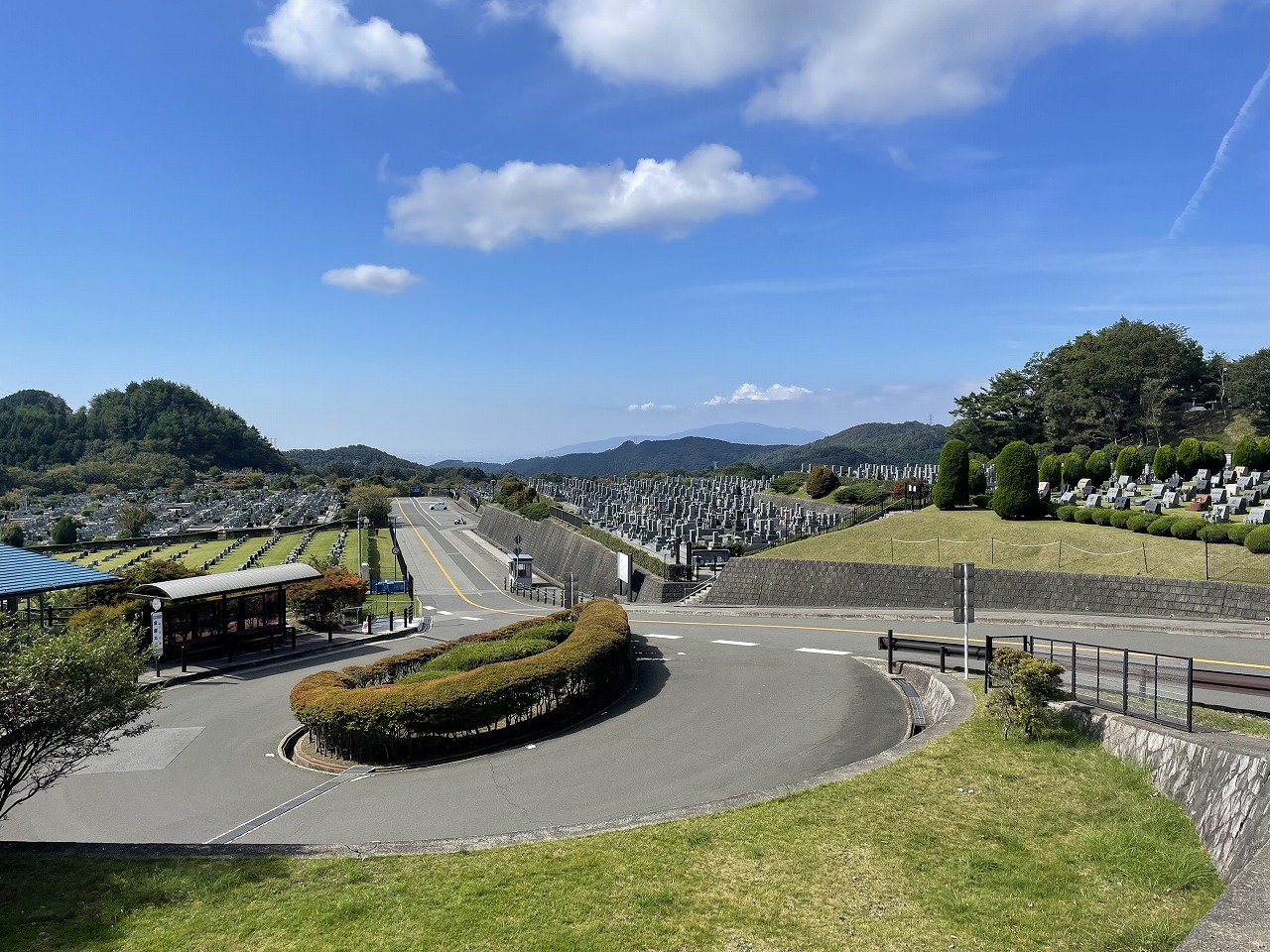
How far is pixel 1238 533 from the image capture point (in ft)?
73.0

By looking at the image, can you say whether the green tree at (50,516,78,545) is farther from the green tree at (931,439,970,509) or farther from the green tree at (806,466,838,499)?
the green tree at (931,439,970,509)

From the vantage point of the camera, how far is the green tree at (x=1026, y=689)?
898 cm

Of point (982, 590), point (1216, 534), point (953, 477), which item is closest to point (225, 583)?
point (982, 590)

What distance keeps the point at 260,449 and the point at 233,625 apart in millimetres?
169763

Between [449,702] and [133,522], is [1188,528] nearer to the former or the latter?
[449,702]

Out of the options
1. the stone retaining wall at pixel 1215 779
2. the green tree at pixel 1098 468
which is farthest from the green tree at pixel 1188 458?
the stone retaining wall at pixel 1215 779

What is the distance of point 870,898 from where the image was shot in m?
5.74

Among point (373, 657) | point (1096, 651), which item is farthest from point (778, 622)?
point (1096, 651)

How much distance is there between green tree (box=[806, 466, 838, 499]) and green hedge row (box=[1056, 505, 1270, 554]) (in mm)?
23596

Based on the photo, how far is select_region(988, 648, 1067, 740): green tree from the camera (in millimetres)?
8977

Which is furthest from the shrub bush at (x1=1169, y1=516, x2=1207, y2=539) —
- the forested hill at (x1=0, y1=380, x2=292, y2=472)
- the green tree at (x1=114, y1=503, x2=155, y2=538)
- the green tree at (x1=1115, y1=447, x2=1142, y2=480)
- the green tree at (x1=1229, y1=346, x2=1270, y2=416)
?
the forested hill at (x1=0, y1=380, x2=292, y2=472)

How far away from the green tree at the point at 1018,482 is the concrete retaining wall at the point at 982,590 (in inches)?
258

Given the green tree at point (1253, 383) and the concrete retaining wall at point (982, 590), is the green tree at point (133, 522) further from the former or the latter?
the green tree at point (1253, 383)

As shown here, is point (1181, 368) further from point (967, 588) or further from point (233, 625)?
point (233, 625)
